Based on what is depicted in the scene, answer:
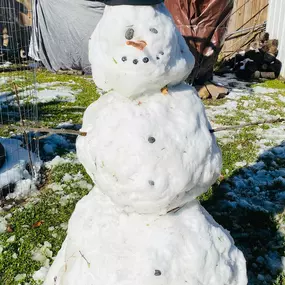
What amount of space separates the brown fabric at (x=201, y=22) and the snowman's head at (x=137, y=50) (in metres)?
4.54

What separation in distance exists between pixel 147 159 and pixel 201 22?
203 inches

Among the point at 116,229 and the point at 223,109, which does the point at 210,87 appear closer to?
the point at 223,109

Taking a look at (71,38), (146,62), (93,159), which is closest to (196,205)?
(93,159)

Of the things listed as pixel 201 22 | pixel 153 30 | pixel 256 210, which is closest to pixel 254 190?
pixel 256 210

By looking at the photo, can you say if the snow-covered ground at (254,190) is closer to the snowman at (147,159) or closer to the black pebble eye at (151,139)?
the snowman at (147,159)

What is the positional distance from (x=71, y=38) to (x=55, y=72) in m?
0.96

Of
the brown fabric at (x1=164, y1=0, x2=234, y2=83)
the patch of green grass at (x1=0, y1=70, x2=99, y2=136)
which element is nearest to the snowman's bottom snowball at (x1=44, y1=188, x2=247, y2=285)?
the patch of green grass at (x1=0, y1=70, x2=99, y2=136)

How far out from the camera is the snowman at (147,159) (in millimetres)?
1664

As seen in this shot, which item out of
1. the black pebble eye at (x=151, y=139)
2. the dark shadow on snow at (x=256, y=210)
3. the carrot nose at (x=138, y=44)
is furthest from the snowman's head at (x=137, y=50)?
the dark shadow on snow at (x=256, y=210)

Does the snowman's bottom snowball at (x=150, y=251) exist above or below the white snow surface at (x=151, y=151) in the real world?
below

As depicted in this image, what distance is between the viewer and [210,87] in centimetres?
696

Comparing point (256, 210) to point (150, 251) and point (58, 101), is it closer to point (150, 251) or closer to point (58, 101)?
point (150, 251)

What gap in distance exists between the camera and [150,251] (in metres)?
1.74

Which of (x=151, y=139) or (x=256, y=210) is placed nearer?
(x=151, y=139)
